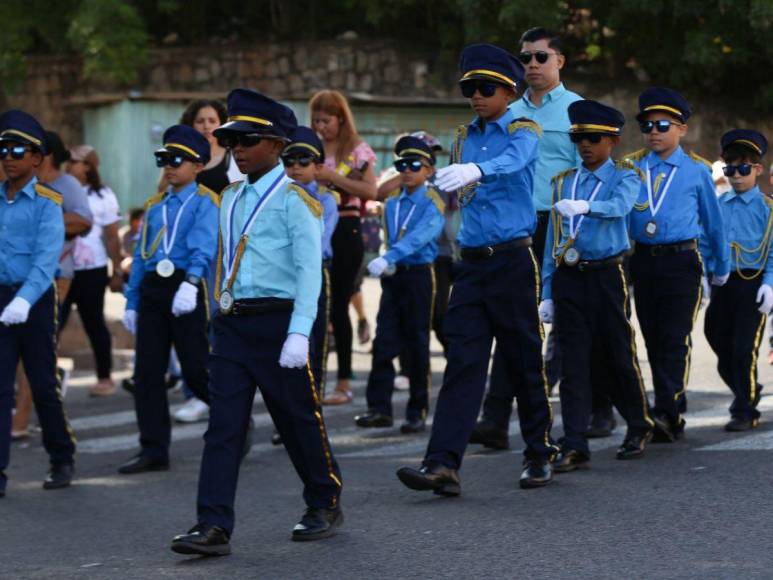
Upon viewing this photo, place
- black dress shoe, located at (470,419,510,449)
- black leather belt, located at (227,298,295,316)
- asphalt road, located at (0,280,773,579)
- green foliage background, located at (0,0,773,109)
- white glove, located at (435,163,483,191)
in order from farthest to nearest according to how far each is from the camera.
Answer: green foliage background, located at (0,0,773,109), black dress shoe, located at (470,419,510,449), white glove, located at (435,163,483,191), black leather belt, located at (227,298,295,316), asphalt road, located at (0,280,773,579)

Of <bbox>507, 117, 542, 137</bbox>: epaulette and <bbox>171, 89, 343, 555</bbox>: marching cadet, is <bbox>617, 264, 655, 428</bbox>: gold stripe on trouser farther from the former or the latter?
<bbox>171, 89, 343, 555</bbox>: marching cadet

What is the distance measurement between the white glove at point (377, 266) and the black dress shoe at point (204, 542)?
3.57m

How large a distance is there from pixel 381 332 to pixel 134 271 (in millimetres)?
1904

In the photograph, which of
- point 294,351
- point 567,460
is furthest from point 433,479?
point 294,351

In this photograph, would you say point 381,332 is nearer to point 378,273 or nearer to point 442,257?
point 378,273

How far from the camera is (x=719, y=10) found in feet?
77.7

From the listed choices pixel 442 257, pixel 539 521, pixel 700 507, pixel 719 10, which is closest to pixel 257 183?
pixel 539 521

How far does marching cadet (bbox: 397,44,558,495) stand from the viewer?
7684 mm

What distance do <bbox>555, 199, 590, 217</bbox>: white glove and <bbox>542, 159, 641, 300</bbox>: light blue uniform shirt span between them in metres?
0.18

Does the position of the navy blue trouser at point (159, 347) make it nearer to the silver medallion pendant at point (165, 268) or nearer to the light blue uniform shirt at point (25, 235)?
the silver medallion pendant at point (165, 268)

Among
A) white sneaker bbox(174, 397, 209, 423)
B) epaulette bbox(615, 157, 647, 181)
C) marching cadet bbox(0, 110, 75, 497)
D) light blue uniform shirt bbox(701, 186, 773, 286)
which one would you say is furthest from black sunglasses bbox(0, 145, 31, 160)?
light blue uniform shirt bbox(701, 186, 773, 286)

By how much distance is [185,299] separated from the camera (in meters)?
9.07

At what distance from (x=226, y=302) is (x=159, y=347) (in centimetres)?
259

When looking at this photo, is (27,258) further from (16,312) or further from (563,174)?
(563,174)
